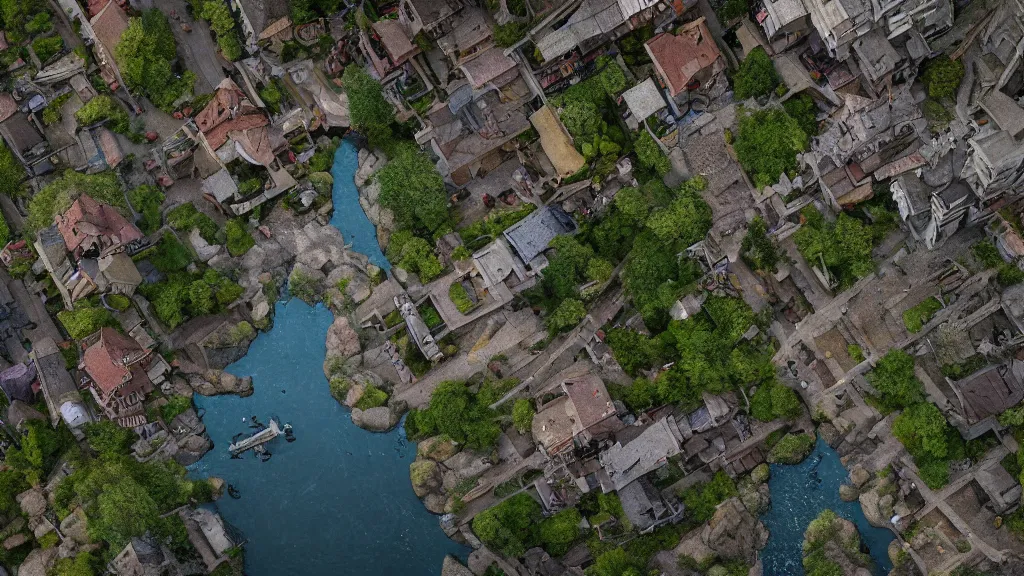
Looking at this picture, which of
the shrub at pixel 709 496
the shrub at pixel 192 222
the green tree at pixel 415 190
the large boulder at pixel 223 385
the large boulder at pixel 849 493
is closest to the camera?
the large boulder at pixel 849 493

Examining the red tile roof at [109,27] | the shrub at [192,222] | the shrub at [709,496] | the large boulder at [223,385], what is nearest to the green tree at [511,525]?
the shrub at [709,496]

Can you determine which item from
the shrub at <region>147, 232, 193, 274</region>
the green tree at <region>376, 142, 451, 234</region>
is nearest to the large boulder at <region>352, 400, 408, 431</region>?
the green tree at <region>376, 142, 451, 234</region>

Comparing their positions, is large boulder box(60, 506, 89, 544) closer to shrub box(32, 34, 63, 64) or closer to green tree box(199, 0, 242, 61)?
shrub box(32, 34, 63, 64)

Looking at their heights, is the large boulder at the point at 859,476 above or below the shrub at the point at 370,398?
below

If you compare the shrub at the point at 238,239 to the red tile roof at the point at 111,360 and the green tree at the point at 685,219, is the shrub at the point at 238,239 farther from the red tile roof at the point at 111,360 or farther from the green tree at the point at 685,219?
the green tree at the point at 685,219

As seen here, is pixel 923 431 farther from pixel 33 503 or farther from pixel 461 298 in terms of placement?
pixel 33 503

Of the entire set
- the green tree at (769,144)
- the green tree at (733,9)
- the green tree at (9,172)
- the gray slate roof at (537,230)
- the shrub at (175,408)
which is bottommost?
the green tree at (769,144)

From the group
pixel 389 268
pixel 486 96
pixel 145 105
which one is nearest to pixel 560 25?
pixel 486 96

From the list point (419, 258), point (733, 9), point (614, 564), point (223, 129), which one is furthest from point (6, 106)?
point (614, 564)
